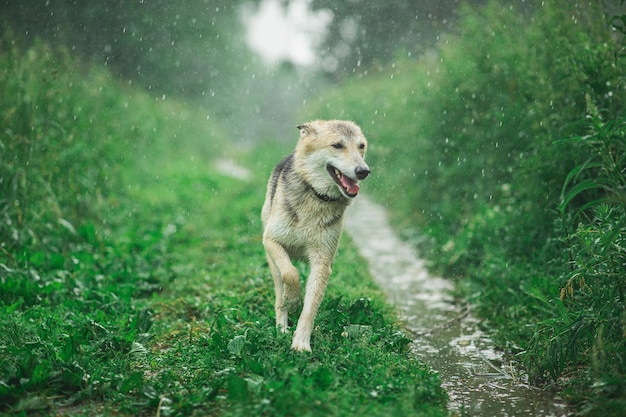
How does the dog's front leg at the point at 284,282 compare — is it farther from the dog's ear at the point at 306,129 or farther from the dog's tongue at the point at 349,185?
the dog's ear at the point at 306,129

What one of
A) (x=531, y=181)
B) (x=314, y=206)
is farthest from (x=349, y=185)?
(x=531, y=181)

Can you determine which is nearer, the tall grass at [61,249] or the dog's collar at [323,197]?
the tall grass at [61,249]

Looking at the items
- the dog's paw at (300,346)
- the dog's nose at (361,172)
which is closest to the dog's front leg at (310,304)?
the dog's paw at (300,346)

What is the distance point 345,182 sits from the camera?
463 centimetres

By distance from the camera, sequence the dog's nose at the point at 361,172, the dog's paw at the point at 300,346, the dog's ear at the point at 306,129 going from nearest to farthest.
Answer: the dog's paw at the point at 300,346
the dog's nose at the point at 361,172
the dog's ear at the point at 306,129

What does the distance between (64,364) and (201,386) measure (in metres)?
0.90

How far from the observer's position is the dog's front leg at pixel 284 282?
4.51m

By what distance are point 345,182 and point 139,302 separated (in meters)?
2.69

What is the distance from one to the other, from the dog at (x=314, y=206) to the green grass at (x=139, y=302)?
1.36 feet

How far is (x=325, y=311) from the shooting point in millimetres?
4926

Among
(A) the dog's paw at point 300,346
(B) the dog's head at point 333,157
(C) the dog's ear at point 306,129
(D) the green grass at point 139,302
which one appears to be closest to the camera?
(D) the green grass at point 139,302

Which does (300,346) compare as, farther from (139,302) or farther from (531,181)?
(531,181)

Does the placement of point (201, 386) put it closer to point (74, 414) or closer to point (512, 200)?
point (74, 414)

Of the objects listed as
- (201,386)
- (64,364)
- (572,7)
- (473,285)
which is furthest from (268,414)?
(572,7)
